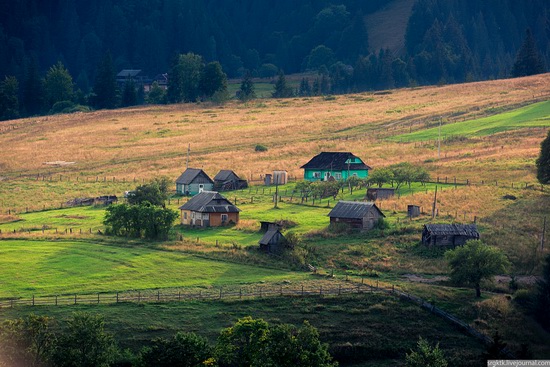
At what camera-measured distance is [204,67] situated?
15875cm

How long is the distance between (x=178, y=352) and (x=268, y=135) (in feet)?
255

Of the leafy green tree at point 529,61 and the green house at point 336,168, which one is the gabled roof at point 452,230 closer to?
the green house at point 336,168

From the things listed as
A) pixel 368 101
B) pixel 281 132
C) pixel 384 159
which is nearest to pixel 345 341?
pixel 384 159

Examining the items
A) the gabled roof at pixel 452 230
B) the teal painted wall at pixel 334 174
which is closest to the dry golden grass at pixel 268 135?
the teal painted wall at pixel 334 174

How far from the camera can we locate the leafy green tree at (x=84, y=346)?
4647 centimetres

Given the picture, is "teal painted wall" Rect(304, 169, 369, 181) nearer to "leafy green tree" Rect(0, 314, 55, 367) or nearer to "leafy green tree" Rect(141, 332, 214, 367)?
"leafy green tree" Rect(141, 332, 214, 367)

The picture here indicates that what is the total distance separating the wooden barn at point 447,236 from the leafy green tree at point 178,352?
2309cm

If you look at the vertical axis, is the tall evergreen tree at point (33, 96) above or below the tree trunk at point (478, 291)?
above

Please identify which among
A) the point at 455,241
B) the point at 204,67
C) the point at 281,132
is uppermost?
the point at 204,67

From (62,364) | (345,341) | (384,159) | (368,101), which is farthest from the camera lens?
(368,101)

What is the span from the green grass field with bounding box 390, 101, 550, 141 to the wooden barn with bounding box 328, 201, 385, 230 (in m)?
43.1

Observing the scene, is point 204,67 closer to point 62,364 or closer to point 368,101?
point 368,101

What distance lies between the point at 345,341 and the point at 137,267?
14985 mm

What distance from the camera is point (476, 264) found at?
60344mm
